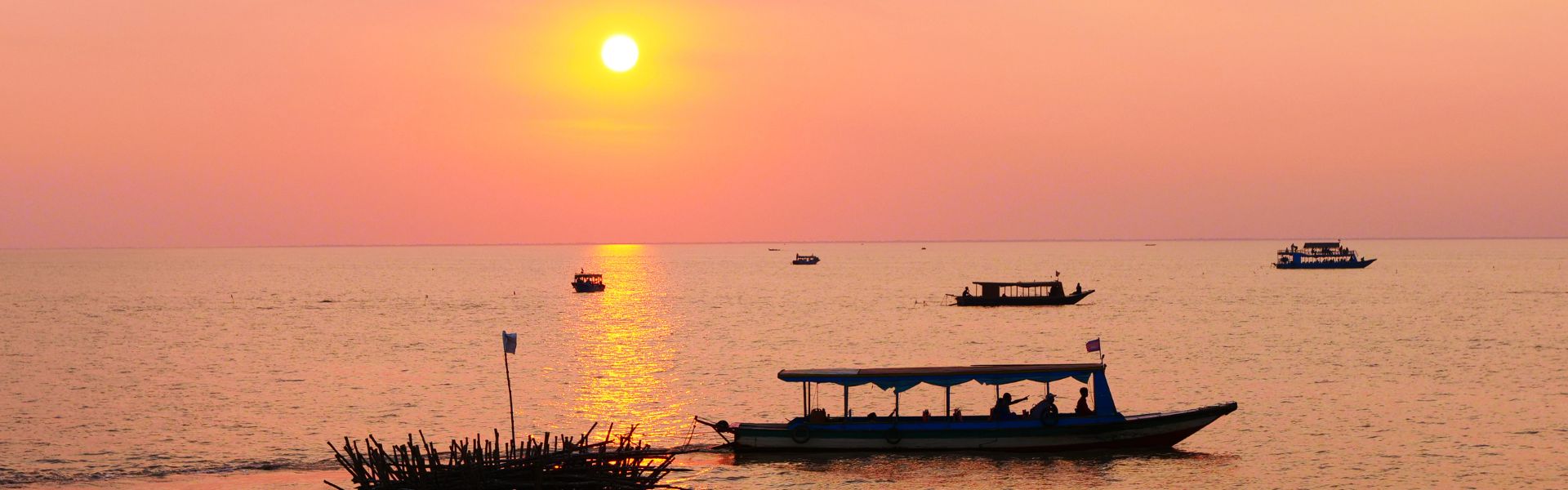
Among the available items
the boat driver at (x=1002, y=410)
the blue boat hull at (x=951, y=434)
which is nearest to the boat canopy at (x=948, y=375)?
the boat driver at (x=1002, y=410)

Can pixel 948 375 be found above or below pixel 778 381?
above

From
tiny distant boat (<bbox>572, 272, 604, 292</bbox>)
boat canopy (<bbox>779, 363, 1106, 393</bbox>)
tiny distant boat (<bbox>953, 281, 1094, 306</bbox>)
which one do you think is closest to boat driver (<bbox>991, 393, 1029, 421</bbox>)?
boat canopy (<bbox>779, 363, 1106, 393</bbox>)

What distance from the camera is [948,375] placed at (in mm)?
38188

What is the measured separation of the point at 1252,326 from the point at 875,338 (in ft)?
91.4

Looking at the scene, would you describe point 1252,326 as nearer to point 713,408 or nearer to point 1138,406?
point 1138,406

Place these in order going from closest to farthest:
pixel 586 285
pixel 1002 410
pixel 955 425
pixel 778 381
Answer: pixel 955 425 → pixel 1002 410 → pixel 778 381 → pixel 586 285

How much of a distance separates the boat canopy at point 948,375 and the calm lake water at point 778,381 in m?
2.24

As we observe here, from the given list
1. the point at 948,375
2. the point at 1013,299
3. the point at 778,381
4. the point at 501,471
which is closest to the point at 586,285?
the point at 1013,299

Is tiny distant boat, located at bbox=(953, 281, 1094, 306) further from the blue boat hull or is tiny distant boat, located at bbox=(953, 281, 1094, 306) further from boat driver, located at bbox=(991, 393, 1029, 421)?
boat driver, located at bbox=(991, 393, 1029, 421)

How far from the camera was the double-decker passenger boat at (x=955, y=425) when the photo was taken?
3816 cm

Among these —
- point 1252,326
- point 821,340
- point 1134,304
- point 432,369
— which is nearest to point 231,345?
point 432,369

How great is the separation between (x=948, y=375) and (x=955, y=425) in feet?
4.78

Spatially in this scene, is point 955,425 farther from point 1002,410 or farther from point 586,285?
point 586,285

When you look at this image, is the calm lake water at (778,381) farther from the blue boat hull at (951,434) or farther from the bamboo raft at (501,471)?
the bamboo raft at (501,471)
